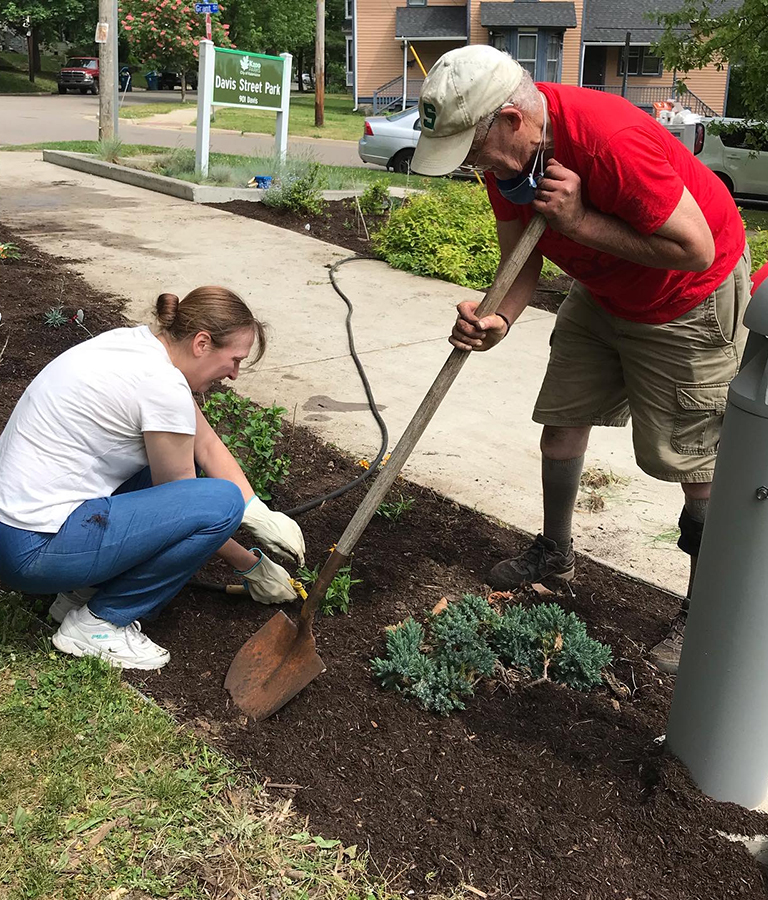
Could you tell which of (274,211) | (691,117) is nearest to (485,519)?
(274,211)

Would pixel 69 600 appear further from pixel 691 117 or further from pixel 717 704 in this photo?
pixel 691 117

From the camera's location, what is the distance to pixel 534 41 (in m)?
37.9

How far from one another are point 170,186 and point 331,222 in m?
2.50

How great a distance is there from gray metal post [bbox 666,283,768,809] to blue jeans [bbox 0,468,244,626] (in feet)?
4.45

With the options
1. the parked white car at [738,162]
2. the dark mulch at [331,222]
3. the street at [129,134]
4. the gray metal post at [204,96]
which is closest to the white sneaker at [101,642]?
the dark mulch at [331,222]

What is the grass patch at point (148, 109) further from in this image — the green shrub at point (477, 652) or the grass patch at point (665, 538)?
the green shrub at point (477, 652)

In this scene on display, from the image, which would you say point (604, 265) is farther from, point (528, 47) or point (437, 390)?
point (528, 47)

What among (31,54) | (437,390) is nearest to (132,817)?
(437,390)

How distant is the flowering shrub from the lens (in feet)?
118

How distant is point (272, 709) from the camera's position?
2662mm

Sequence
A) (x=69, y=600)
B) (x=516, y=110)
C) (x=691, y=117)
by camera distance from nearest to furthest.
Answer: (x=516, y=110)
(x=69, y=600)
(x=691, y=117)

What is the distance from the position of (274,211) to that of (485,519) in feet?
23.7

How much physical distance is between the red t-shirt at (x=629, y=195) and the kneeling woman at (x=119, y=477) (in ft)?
3.26

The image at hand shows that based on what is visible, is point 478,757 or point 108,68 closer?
point 478,757
